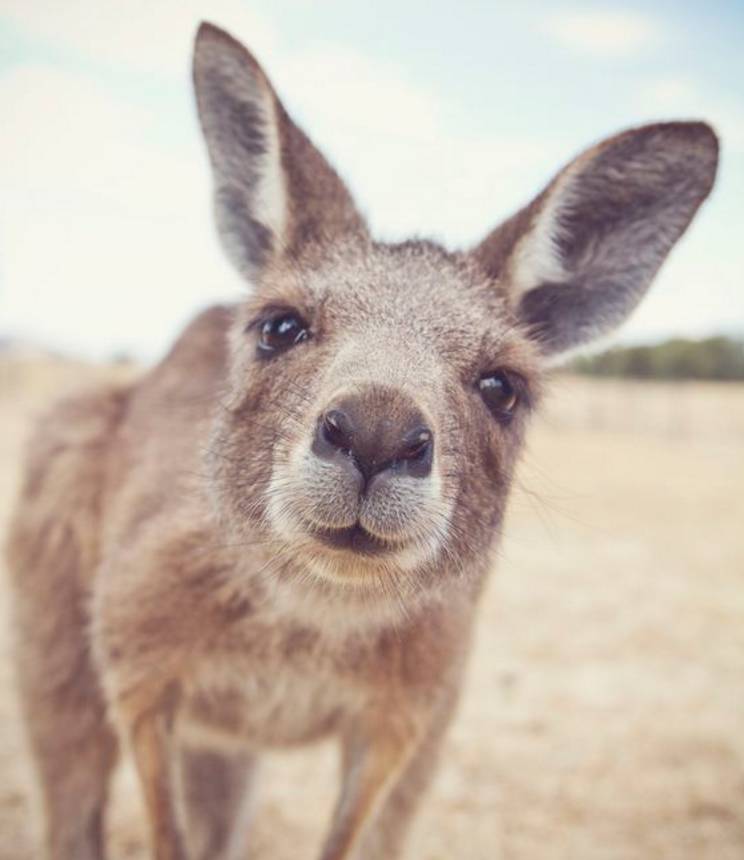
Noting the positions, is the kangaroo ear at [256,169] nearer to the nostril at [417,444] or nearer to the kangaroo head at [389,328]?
the kangaroo head at [389,328]

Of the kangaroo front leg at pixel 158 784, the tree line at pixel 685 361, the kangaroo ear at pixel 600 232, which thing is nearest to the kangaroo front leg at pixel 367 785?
the kangaroo front leg at pixel 158 784

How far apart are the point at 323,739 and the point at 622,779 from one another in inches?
92.8

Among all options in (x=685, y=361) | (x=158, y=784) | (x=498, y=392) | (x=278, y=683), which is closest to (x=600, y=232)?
(x=498, y=392)

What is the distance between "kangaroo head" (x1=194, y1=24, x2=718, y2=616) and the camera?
2.21 m

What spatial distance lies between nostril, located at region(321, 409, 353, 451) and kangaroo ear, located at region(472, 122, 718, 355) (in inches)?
55.4

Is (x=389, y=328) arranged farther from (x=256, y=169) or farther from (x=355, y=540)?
(x=256, y=169)

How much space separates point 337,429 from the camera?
2129mm

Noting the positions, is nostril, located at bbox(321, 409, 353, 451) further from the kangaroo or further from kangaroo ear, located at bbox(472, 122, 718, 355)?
kangaroo ear, located at bbox(472, 122, 718, 355)

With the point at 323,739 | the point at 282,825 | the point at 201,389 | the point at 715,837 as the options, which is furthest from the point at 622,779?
the point at 201,389

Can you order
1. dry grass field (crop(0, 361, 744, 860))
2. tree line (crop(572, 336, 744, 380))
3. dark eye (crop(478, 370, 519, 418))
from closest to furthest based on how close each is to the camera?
dark eye (crop(478, 370, 519, 418))
dry grass field (crop(0, 361, 744, 860))
tree line (crop(572, 336, 744, 380))

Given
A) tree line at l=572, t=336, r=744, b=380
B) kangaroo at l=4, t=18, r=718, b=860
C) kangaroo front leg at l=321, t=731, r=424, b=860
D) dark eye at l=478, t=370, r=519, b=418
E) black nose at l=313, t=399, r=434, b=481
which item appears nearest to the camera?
black nose at l=313, t=399, r=434, b=481

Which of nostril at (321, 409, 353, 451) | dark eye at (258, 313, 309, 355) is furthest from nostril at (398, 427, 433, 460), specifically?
dark eye at (258, 313, 309, 355)

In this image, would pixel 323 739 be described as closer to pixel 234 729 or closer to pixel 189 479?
pixel 234 729

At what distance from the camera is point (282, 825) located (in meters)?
4.58
